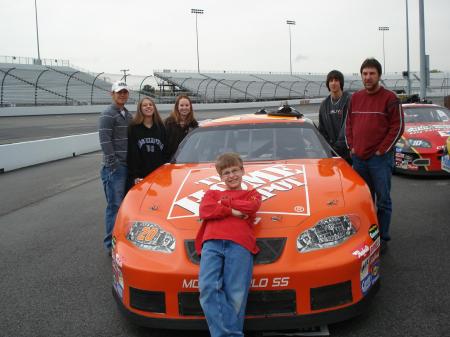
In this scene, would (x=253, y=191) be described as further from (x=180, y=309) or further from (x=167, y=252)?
(x=180, y=309)

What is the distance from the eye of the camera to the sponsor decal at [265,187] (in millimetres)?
3029

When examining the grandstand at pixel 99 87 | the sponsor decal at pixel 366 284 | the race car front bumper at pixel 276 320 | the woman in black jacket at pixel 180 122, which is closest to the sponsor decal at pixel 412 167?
the woman in black jacket at pixel 180 122

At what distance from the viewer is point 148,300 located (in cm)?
272

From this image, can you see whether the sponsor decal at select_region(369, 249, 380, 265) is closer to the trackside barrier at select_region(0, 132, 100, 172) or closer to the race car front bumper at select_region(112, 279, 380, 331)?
the race car front bumper at select_region(112, 279, 380, 331)

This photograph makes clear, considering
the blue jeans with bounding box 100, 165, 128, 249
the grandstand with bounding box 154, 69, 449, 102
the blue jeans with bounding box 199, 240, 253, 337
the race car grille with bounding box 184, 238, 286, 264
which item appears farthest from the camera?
the grandstand with bounding box 154, 69, 449, 102

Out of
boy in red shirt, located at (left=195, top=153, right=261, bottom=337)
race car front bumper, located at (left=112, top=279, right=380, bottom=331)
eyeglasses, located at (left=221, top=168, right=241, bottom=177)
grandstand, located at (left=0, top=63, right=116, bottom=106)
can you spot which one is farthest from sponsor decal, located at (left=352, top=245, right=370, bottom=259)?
grandstand, located at (left=0, top=63, right=116, bottom=106)

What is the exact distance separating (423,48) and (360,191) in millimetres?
16716

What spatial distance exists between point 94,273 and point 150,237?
141cm

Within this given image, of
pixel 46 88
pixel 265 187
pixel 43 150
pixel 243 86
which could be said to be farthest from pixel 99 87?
pixel 265 187

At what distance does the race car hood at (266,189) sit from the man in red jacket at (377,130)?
487 millimetres

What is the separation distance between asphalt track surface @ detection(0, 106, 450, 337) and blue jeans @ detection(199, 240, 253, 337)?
50cm

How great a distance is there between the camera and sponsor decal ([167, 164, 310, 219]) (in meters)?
3.03

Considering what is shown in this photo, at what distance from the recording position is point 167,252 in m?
2.78

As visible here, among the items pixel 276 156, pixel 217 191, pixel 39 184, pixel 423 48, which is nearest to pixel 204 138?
pixel 276 156
